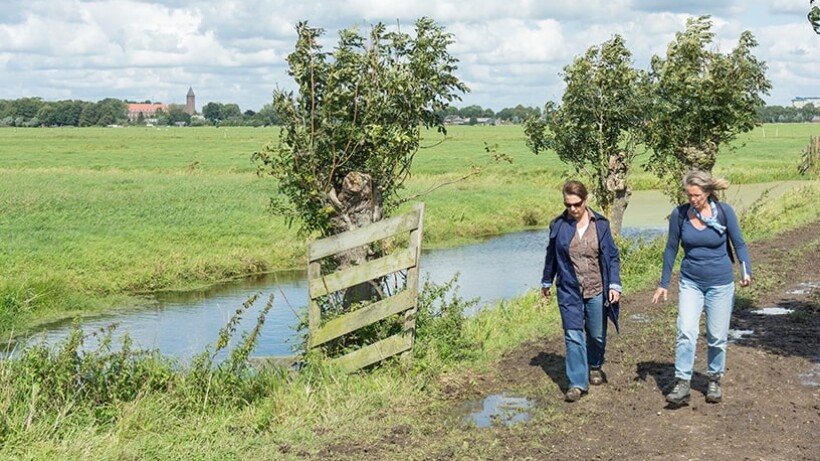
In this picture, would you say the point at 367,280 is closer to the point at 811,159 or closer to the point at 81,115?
the point at 811,159

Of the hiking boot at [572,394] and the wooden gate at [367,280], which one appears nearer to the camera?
the hiking boot at [572,394]

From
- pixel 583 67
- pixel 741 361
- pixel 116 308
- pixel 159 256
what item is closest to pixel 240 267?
pixel 159 256

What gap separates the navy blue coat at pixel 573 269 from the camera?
8.42 m

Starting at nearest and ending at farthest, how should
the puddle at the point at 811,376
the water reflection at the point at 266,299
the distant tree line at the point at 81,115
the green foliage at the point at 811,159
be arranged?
the puddle at the point at 811,376 → the water reflection at the point at 266,299 → the green foliage at the point at 811,159 → the distant tree line at the point at 81,115

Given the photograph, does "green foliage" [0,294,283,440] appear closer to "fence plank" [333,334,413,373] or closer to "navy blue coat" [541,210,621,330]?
"fence plank" [333,334,413,373]

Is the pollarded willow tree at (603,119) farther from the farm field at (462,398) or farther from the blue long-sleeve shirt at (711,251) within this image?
the blue long-sleeve shirt at (711,251)

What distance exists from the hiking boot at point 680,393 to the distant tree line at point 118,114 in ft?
500

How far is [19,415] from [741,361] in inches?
251

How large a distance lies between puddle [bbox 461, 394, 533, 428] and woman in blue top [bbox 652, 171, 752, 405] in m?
1.21

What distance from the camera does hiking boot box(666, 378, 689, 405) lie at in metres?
8.11

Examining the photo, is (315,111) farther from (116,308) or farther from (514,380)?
(116,308)

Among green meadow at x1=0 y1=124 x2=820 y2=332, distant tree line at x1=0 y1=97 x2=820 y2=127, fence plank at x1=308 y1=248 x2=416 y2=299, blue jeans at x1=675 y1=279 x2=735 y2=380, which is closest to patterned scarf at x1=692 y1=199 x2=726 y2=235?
blue jeans at x1=675 y1=279 x2=735 y2=380

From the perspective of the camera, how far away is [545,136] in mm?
19312

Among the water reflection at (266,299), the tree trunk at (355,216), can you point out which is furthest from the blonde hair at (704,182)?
the water reflection at (266,299)
